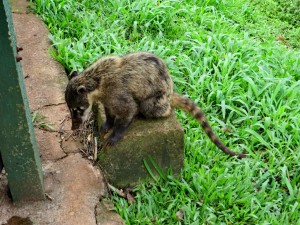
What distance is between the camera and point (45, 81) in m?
4.49

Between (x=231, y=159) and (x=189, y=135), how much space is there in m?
0.48

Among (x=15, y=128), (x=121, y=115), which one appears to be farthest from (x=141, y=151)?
(x=15, y=128)

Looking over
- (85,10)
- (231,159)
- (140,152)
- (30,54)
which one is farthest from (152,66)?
(85,10)

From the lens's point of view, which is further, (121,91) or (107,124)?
(107,124)

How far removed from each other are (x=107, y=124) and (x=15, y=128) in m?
0.97

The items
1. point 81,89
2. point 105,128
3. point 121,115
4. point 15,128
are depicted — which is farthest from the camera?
point 105,128

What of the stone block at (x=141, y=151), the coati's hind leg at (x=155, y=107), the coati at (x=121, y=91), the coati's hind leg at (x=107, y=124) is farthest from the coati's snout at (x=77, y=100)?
the coati's hind leg at (x=155, y=107)

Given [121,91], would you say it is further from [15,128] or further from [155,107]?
[15,128]

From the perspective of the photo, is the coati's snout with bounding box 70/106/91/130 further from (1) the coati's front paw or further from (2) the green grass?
(2) the green grass

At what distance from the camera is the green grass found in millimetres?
3596

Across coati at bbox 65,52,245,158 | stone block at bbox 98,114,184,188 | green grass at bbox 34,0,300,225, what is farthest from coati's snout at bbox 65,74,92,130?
green grass at bbox 34,0,300,225

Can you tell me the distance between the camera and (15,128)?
2.94m

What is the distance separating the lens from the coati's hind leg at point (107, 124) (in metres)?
3.70

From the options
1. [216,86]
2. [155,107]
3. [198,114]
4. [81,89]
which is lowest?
[216,86]
